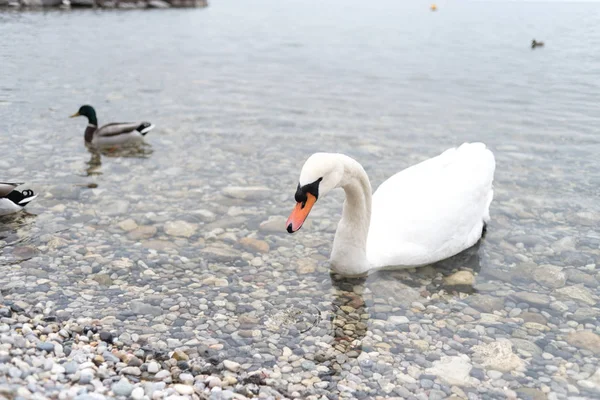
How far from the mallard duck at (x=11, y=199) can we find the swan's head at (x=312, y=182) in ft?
14.6

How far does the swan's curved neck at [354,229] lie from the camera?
6.92 metres

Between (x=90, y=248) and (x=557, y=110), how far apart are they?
1308 centimetres

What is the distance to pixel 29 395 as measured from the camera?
4.42 metres

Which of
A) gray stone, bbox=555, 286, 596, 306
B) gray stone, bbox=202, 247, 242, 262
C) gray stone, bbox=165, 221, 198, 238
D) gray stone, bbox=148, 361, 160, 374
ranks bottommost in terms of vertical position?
gray stone, bbox=202, 247, 242, 262

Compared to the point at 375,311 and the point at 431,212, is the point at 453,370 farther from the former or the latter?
the point at 431,212

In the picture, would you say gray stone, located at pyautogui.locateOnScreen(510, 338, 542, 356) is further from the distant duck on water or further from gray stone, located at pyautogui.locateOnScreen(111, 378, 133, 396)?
the distant duck on water

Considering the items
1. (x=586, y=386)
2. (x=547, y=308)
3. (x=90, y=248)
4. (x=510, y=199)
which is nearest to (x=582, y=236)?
(x=510, y=199)

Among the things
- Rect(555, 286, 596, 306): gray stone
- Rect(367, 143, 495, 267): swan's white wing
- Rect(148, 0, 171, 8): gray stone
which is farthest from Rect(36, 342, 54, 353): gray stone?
Rect(148, 0, 171, 8): gray stone

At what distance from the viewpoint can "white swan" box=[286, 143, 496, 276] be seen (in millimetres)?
6756

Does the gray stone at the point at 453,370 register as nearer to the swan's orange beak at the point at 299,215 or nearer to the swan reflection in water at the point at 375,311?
the swan reflection in water at the point at 375,311

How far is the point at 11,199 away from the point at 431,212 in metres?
5.57

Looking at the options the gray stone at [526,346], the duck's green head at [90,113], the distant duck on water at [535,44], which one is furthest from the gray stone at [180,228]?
the distant duck on water at [535,44]

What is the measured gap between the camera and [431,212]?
7.55 metres

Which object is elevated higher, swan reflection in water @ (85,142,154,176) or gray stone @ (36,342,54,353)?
gray stone @ (36,342,54,353)
